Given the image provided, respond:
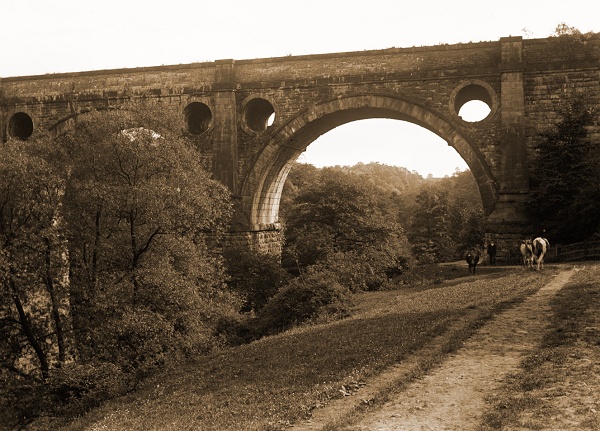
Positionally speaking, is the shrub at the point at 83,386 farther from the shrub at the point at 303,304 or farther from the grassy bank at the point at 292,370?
the shrub at the point at 303,304

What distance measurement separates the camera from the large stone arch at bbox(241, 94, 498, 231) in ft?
83.1

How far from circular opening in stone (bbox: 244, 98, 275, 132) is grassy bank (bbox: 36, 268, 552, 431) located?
1432 centimetres

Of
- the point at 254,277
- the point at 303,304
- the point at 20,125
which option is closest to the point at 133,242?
the point at 303,304

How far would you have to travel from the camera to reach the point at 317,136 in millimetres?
30109

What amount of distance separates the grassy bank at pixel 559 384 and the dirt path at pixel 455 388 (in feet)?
0.77

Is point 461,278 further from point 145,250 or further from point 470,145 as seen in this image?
point 145,250

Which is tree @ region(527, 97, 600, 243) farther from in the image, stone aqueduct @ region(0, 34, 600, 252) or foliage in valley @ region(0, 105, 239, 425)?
foliage in valley @ region(0, 105, 239, 425)

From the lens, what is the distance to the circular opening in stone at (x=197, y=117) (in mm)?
29375

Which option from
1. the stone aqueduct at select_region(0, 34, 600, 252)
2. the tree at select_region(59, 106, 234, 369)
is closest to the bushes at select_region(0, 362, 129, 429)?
the tree at select_region(59, 106, 234, 369)

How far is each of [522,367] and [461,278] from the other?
44.7 feet

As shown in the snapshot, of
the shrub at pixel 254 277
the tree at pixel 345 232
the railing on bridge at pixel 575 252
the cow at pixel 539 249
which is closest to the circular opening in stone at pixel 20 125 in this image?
the shrub at pixel 254 277

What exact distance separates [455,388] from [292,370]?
3.50m

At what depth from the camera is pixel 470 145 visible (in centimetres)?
2539

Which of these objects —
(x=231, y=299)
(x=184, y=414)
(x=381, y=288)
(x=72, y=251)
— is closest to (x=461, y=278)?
(x=381, y=288)
